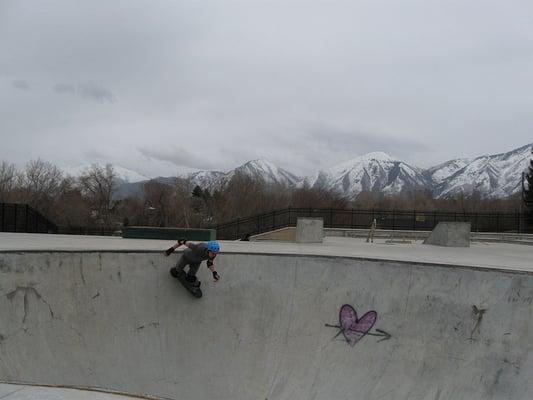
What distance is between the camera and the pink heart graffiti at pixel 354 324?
827 cm

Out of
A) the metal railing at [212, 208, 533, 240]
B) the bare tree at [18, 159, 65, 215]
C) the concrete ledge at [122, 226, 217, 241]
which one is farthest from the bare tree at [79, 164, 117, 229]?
the concrete ledge at [122, 226, 217, 241]

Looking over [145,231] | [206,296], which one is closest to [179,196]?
[145,231]

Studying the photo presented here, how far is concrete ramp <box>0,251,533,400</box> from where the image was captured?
24.9 feet

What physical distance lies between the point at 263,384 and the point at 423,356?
289 centimetres

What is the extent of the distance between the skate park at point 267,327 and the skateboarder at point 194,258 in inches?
16.8

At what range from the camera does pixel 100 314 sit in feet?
27.3

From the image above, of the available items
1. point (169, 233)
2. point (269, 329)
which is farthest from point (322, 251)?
point (169, 233)

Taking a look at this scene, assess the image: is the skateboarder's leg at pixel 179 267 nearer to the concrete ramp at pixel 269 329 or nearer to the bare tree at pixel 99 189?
the concrete ramp at pixel 269 329

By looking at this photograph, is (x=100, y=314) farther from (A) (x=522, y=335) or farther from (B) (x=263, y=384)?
(A) (x=522, y=335)

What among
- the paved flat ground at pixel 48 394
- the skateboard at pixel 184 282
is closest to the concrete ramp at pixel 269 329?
the skateboard at pixel 184 282

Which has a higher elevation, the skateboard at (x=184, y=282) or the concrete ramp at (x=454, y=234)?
the concrete ramp at (x=454, y=234)

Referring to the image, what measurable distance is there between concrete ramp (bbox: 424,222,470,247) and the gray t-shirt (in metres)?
11.5

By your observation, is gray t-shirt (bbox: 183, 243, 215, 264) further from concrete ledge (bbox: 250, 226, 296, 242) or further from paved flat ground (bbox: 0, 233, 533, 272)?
concrete ledge (bbox: 250, 226, 296, 242)

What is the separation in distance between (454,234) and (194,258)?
1168cm
